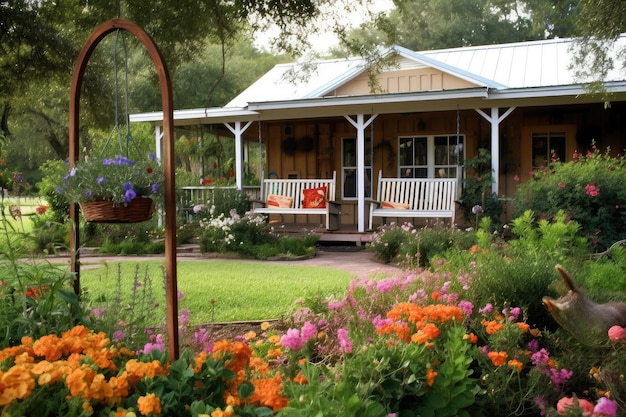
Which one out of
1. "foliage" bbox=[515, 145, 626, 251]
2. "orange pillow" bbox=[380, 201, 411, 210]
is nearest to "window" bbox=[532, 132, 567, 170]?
"orange pillow" bbox=[380, 201, 411, 210]

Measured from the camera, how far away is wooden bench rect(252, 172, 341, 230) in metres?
12.7

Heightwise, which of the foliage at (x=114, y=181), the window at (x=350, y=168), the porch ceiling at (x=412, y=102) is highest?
the porch ceiling at (x=412, y=102)

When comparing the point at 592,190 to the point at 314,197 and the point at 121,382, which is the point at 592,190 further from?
the point at 121,382

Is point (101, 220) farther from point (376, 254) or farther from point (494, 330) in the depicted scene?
point (376, 254)

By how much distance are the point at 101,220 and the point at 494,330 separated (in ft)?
6.19

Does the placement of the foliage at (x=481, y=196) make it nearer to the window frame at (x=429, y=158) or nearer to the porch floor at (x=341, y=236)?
the window frame at (x=429, y=158)

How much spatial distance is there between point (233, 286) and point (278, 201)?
5.84 metres

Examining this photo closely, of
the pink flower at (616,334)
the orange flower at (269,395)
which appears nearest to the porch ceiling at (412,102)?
the pink flower at (616,334)

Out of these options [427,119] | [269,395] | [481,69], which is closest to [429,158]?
[427,119]

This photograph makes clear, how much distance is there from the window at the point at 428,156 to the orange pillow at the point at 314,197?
88.8 inches

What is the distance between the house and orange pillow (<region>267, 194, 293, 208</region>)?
85 cm

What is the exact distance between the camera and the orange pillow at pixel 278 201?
13.2 metres

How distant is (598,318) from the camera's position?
A: 3.38 m

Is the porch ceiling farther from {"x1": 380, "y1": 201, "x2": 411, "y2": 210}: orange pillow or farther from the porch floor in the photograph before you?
the porch floor
